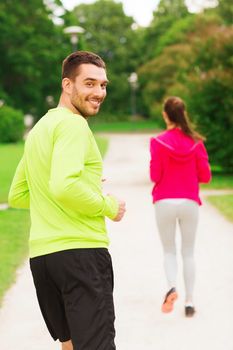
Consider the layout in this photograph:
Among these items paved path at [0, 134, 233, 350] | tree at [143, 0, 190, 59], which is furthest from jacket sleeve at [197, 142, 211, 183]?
tree at [143, 0, 190, 59]

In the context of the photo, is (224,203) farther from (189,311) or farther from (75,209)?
(75,209)

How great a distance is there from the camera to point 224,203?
12172 millimetres

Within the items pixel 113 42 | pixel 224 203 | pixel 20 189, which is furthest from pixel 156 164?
pixel 113 42

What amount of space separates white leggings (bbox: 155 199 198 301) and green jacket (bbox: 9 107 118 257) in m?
2.51

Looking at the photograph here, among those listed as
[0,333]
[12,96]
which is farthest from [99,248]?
[12,96]

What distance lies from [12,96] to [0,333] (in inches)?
1906

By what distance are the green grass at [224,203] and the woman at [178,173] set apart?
5072 millimetres

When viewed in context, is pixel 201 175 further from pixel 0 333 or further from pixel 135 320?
pixel 0 333

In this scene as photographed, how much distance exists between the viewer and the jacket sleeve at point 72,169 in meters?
2.65

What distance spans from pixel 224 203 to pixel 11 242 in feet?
15.8

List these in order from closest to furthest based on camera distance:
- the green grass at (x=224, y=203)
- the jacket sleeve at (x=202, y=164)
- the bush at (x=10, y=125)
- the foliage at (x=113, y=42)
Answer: the jacket sleeve at (x=202, y=164) → the green grass at (x=224, y=203) → the bush at (x=10, y=125) → the foliage at (x=113, y=42)

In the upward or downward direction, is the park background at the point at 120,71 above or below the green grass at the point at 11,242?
above

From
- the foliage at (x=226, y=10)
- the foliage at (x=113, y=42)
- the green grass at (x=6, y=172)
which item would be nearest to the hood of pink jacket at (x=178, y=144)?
the green grass at (x=6, y=172)

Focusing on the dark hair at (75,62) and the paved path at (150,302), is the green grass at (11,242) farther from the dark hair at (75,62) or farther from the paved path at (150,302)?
the dark hair at (75,62)
